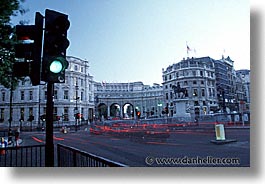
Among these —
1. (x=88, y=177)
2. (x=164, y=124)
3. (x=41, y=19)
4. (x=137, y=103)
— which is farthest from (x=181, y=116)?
(x=41, y=19)

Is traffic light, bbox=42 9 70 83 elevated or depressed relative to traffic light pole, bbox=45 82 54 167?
elevated

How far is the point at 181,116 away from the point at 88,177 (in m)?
3.32

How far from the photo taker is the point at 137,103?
16.2 feet

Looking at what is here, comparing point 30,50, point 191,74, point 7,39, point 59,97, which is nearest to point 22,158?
point 59,97

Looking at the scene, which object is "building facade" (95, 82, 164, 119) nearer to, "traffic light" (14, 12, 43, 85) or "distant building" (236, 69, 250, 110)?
"distant building" (236, 69, 250, 110)

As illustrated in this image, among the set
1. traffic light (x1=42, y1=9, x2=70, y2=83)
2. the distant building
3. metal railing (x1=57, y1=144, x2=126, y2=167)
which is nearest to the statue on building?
the distant building

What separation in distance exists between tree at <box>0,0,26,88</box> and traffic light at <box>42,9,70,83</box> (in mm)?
2835

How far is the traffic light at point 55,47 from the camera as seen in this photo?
1710 mm

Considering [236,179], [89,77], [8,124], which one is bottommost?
[236,179]

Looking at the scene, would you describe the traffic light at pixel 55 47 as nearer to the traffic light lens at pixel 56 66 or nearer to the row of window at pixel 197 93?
the traffic light lens at pixel 56 66

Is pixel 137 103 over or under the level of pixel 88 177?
over

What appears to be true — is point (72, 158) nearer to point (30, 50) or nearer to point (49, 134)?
point (49, 134)

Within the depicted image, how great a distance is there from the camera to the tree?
168 inches

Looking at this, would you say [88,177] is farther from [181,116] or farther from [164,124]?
[181,116]
